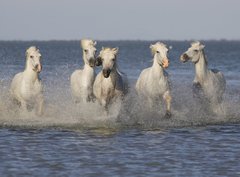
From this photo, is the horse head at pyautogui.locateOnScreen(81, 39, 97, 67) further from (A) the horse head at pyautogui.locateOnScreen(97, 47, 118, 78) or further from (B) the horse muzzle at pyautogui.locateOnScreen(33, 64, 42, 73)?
(B) the horse muzzle at pyautogui.locateOnScreen(33, 64, 42, 73)

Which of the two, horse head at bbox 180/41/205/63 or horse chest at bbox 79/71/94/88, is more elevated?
horse head at bbox 180/41/205/63

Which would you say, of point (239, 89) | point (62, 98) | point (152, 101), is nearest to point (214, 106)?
point (152, 101)

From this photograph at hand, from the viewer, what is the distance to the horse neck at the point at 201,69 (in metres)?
20.6

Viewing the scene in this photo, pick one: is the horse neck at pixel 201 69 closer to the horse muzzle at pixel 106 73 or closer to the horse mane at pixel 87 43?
the horse mane at pixel 87 43

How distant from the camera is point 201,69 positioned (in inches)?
814

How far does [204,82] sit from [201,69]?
399 mm

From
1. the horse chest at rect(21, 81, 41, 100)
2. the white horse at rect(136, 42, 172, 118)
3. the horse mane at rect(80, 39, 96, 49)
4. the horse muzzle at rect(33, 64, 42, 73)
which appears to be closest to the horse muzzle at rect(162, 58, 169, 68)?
the white horse at rect(136, 42, 172, 118)

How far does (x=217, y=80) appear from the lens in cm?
2084

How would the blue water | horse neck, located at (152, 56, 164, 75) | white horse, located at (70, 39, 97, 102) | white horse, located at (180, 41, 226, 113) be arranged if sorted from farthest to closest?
white horse, located at (180, 41, 226, 113) → white horse, located at (70, 39, 97, 102) → horse neck, located at (152, 56, 164, 75) → the blue water

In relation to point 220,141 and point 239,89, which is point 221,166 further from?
point 239,89

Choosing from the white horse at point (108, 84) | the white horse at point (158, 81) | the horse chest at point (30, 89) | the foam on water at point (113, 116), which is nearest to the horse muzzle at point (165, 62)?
the white horse at point (158, 81)

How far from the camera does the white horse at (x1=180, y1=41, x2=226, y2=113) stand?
20.4 m

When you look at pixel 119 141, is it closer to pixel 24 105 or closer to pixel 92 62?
pixel 92 62

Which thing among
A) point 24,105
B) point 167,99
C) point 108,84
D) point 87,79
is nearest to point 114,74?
point 108,84
